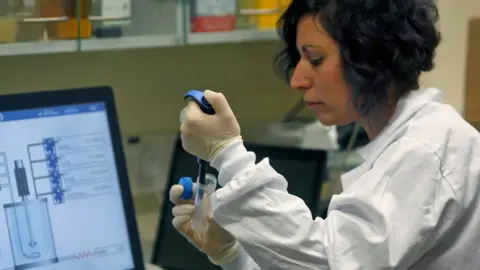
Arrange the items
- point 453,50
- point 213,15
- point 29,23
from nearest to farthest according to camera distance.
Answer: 1. point 29,23
2. point 213,15
3. point 453,50

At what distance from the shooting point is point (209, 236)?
1321 millimetres

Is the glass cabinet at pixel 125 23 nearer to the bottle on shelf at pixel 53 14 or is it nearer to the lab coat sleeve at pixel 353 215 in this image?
the bottle on shelf at pixel 53 14

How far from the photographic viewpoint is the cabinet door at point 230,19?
1588mm

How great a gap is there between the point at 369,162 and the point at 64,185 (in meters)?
0.50

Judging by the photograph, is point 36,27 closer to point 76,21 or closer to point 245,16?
point 76,21

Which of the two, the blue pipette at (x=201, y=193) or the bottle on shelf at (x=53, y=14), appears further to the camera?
the bottle on shelf at (x=53, y=14)

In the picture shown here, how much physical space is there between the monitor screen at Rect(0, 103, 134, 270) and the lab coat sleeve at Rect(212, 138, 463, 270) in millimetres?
273

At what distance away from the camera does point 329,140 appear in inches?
79.4

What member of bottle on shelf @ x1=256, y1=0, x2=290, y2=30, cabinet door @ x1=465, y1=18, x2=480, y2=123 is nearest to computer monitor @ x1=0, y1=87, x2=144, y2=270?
bottle on shelf @ x1=256, y1=0, x2=290, y2=30

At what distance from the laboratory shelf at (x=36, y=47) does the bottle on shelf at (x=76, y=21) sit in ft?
0.05

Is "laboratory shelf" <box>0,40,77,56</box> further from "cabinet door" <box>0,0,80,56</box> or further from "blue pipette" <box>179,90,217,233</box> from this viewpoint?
"blue pipette" <box>179,90,217,233</box>

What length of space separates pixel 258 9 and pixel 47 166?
1.99ft

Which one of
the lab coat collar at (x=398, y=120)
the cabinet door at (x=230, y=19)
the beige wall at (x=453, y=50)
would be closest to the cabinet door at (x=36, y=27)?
the cabinet door at (x=230, y=19)

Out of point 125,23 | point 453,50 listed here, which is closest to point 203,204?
point 125,23
